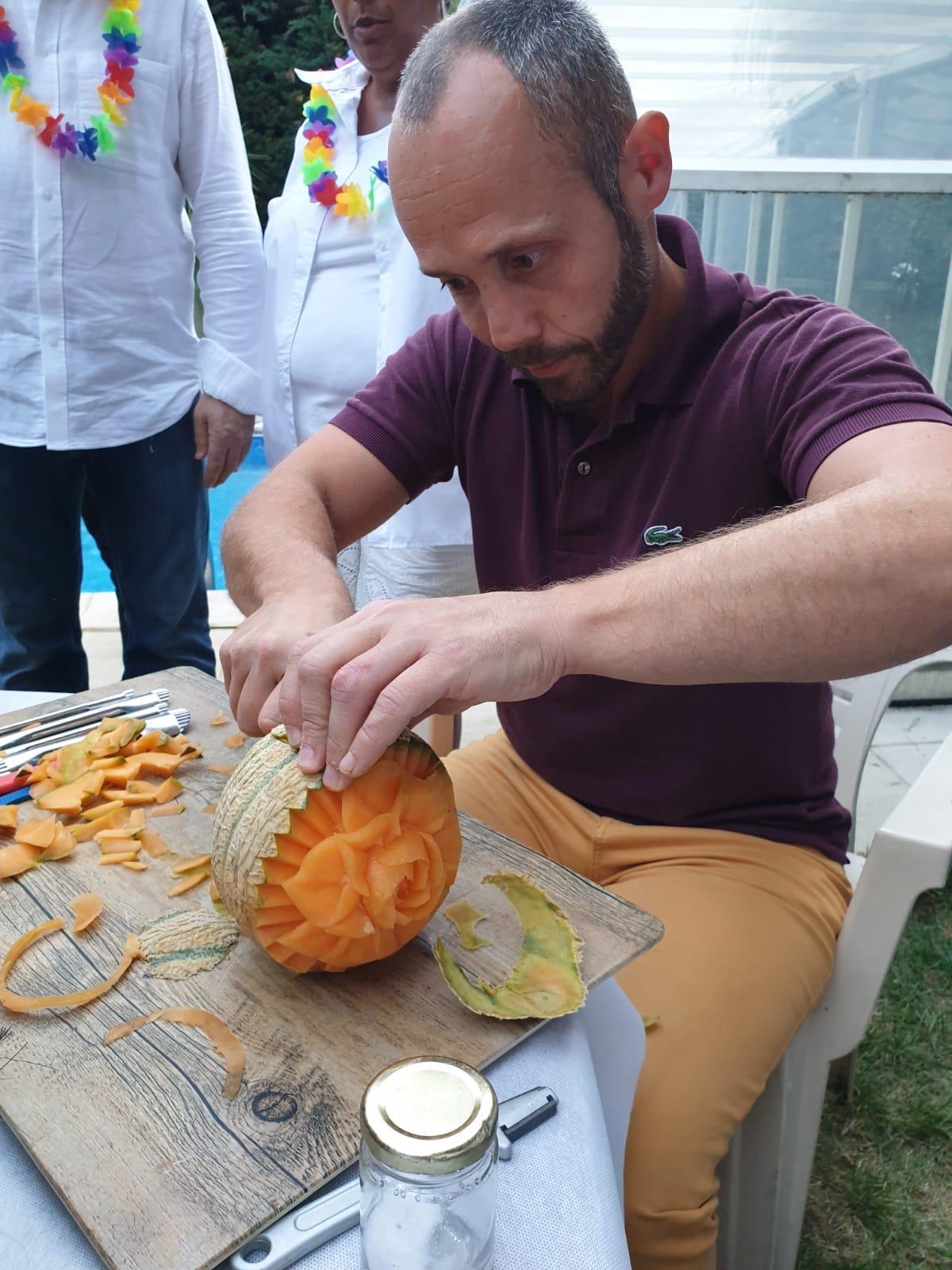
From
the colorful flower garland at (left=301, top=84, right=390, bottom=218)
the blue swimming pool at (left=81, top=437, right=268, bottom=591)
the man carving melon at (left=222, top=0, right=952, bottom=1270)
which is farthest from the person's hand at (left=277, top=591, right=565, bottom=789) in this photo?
the blue swimming pool at (left=81, top=437, right=268, bottom=591)

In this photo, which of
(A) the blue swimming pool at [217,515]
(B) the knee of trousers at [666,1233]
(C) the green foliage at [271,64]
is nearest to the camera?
(B) the knee of trousers at [666,1233]

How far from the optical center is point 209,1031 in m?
0.94

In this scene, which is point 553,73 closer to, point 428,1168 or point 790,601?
point 790,601

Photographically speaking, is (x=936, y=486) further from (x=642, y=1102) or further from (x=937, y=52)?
(x=937, y=52)

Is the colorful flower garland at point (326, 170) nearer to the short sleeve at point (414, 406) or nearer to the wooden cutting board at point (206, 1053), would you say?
the short sleeve at point (414, 406)

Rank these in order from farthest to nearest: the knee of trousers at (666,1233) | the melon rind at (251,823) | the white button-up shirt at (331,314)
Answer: the white button-up shirt at (331,314) < the knee of trousers at (666,1233) < the melon rind at (251,823)

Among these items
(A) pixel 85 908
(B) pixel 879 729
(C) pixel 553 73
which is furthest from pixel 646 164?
(B) pixel 879 729

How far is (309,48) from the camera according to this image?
9367mm

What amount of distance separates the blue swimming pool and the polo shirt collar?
461 cm

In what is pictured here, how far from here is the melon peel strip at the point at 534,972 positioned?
947mm

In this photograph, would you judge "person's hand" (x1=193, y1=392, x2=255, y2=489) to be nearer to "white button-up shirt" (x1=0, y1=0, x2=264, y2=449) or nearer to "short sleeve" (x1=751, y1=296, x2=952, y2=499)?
"white button-up shirt" (x1=0, y1=0, x2=264, y2=449)

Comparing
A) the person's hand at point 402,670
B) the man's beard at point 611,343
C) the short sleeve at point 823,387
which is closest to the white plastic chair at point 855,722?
the short sleeve at point 823,387

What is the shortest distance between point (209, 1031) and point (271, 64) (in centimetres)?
1024

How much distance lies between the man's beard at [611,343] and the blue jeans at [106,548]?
4.82ft
